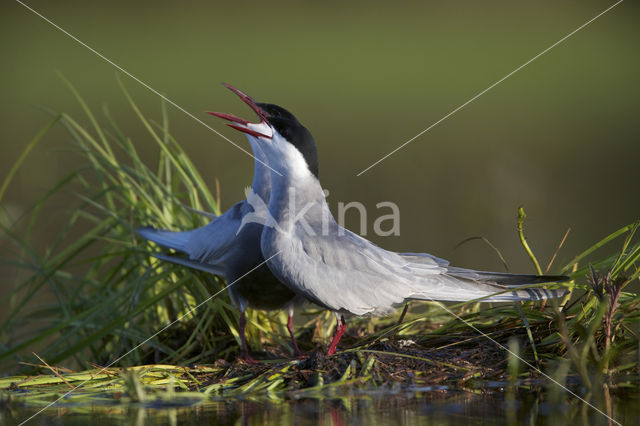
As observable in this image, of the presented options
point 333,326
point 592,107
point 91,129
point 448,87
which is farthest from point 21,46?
point 333,326

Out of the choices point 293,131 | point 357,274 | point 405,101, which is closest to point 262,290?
point 357,274

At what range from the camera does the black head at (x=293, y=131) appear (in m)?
4.06

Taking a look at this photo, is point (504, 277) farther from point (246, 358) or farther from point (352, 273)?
point (246, 358)

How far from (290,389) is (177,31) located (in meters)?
12.5

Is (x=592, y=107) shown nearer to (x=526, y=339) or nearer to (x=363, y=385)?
(x=526, y=339)

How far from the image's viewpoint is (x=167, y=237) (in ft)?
15.0

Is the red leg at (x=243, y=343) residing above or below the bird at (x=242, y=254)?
below

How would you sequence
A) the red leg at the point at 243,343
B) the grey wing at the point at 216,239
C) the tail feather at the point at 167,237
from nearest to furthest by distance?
the red leg at the point at 243,343, the grey wing at the point at 216,239, the tail feather at the point at 167,237

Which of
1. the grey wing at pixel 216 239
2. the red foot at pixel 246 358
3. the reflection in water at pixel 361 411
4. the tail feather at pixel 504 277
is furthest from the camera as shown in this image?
the grey wing at pixel 216 239

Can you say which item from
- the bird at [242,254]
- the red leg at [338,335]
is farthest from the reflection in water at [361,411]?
the bird at [242,254]

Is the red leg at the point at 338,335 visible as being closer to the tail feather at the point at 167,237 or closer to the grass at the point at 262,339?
the grass at the point at 262,339

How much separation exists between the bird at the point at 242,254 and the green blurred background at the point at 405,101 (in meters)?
1.50

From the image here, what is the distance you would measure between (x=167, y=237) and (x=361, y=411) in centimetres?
219

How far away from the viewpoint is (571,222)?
6.53m
